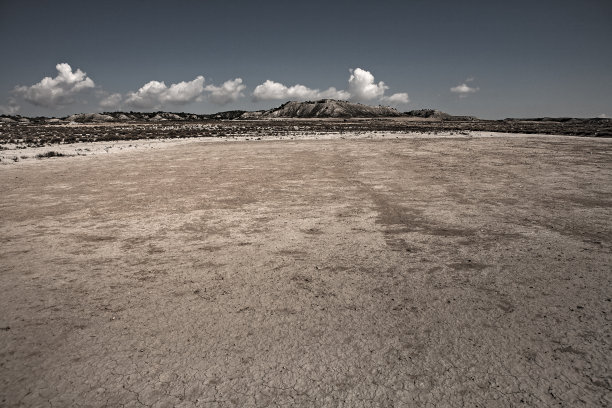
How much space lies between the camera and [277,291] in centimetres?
541

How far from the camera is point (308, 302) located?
16.7ft

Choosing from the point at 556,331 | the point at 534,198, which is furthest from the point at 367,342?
the point at 534,198

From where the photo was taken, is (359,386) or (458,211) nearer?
(359,386)

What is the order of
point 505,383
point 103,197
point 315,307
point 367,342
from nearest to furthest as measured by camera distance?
point 505,383, point 367,342, point 315,307, point 103,197

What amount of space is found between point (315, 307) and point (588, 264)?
4.84m

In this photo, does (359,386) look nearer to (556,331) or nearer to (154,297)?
(556,331)

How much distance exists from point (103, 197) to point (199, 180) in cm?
390

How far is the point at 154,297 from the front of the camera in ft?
17.3

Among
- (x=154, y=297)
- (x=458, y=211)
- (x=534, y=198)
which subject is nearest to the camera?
(x=154, y=297)

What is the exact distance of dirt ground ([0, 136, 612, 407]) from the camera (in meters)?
3.55

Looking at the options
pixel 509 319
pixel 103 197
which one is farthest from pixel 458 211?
pixel 103 197

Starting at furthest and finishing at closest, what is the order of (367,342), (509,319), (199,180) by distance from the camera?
1. (199,180)
2. (509,319)
3. (367,342)

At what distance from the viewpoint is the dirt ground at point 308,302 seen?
3553 millimetres

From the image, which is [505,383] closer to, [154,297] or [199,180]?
[154,297]
